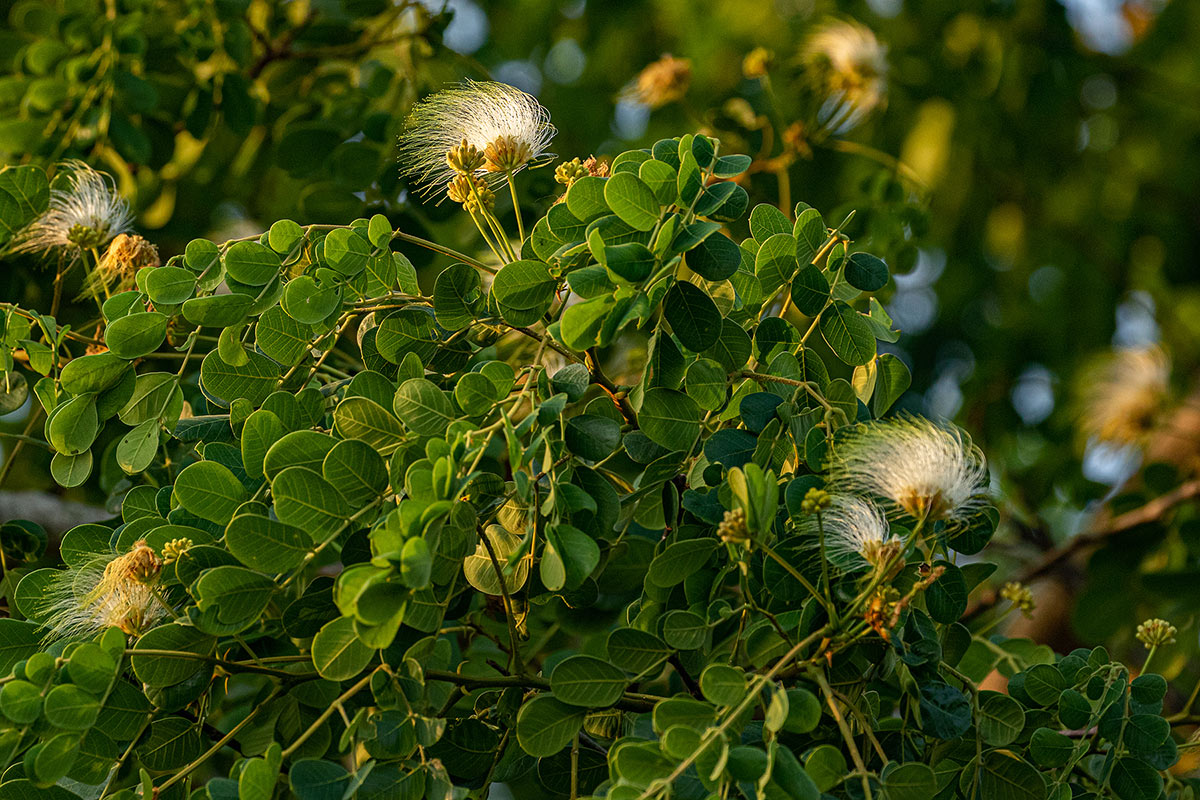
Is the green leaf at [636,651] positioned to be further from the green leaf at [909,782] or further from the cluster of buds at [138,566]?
the cluster of buds at [138,566]

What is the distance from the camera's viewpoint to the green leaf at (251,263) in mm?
1297

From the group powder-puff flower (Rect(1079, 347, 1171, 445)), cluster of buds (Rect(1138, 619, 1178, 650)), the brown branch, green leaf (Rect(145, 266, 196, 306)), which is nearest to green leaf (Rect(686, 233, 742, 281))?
green leaf (Rect(145, 266, 196, 306))

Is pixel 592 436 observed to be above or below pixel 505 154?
below

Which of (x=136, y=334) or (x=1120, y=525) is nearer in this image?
(x=136, y=334)

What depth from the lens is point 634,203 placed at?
116 cm

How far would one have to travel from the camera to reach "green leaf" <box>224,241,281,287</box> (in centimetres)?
Answer: 130

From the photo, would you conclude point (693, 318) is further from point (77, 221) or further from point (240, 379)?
point (77, 221)

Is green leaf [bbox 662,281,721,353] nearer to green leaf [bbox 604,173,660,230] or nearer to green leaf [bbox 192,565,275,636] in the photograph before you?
green leaf [bbox 604,173,660,230]

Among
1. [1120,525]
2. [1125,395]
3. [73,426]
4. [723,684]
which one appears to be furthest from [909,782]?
[1125,395]

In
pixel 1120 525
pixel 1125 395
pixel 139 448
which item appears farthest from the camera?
pixel 1125 395

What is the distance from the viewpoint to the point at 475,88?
1.42 meters

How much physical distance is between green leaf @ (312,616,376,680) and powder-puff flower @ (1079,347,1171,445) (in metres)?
2.95

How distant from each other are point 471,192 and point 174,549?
19.5 inches

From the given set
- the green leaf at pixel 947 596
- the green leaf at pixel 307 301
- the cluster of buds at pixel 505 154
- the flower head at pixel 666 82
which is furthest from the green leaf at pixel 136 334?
the flower head at pixel 666 82
